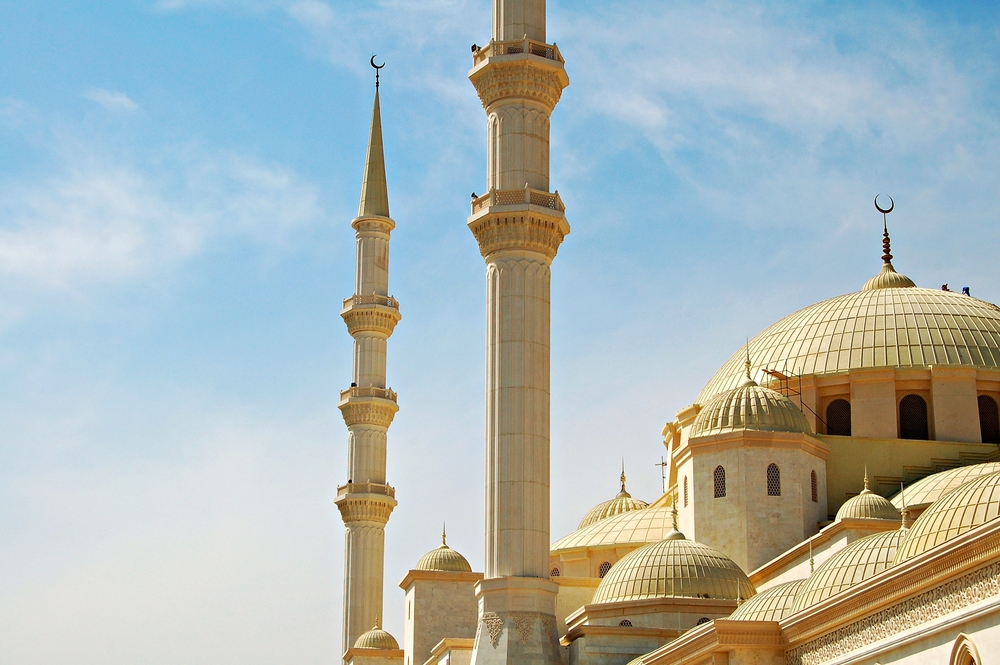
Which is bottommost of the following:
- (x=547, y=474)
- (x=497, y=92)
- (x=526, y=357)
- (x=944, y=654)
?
(x=944, y=654)

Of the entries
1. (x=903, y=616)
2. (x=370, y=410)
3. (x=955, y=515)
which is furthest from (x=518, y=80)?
(x=370, y=410)

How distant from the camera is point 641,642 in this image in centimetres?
2205

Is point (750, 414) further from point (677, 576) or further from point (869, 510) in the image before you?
point (677, 576)

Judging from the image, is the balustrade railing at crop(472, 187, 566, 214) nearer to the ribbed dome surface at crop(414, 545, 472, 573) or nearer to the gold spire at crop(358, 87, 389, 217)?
the ribbed dome surface at crop(414, 545, 472, 573)

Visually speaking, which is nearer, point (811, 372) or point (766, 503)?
point (766, 503)

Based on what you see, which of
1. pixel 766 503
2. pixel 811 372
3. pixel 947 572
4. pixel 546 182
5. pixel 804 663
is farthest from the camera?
pixel 811 372

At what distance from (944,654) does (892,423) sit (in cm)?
1456

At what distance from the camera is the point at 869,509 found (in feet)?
75.4

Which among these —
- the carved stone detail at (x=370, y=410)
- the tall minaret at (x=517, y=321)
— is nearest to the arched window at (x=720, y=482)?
the tall minaret at (x=517, y=321)

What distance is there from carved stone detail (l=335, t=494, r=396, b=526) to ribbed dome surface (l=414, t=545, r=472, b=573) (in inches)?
169

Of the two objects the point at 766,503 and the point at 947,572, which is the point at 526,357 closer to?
the point at 766,503

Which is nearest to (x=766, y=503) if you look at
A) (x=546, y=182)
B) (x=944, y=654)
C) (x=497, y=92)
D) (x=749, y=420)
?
(x=749, y=420)

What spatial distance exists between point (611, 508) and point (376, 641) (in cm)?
608

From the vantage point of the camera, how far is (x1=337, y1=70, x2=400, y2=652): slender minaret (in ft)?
111
